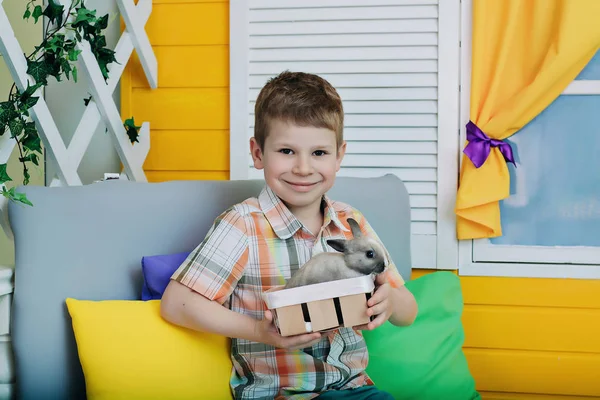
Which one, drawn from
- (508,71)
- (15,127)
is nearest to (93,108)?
(15,127)

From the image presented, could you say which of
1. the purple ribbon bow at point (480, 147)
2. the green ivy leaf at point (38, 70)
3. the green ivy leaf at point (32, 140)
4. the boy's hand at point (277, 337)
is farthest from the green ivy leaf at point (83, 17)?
the purple ribbon bow at point (480, 147)

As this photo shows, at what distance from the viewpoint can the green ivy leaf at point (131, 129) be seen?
80.5 inches

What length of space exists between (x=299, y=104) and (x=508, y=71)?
3.27 ft

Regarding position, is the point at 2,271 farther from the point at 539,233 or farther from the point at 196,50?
the point at 539,233

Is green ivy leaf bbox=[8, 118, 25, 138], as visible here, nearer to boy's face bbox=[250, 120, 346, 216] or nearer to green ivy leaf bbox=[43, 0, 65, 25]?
green ivy leaf bbox=[43, 0, 65, 25]

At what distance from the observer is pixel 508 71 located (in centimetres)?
199

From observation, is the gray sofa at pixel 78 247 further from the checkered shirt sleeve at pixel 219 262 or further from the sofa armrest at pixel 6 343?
the checkered shirt sleeve at pixel 219 262

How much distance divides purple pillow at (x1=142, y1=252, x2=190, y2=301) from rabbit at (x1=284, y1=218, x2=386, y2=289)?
1.41ft

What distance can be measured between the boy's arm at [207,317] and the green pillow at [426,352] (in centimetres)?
38

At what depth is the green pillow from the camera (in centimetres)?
148

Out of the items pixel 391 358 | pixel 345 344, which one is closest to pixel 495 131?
pixel 391 358

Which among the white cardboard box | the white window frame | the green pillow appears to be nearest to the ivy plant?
the white cardboard box

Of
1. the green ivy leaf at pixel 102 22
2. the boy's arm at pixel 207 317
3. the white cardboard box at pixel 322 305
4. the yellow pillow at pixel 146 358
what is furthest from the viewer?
the green ivy leaf at pixel 102 22

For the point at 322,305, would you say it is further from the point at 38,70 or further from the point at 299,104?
the point at 38,70
